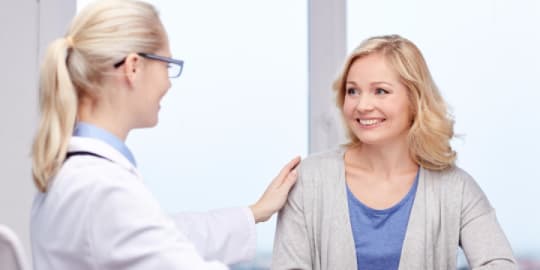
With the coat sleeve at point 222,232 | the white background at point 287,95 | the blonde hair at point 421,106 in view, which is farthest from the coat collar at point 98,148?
the white background at point 287,95

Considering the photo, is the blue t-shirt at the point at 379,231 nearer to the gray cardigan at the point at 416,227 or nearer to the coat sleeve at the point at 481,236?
the gray cardigan at the point at 416,227

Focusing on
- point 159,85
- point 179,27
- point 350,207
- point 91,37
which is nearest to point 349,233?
point 350,207

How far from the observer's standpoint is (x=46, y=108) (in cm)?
141

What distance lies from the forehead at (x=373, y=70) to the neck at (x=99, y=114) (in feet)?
2.96

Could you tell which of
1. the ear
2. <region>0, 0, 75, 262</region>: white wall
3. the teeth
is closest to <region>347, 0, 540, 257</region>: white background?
the teeth

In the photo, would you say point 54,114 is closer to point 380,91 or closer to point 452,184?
point 380,91

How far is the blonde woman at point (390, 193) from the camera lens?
2139 mm

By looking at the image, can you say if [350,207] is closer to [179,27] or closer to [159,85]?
[159,85]

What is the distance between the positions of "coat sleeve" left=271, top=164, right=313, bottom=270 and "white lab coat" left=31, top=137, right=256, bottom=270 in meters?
0.86

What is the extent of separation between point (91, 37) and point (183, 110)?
168cm

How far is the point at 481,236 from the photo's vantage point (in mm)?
2115

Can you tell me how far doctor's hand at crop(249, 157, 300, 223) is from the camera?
2.12 m

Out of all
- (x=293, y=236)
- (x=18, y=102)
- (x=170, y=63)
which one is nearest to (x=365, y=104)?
(x=293, y=236)

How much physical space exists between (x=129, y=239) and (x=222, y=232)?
0.77 m
